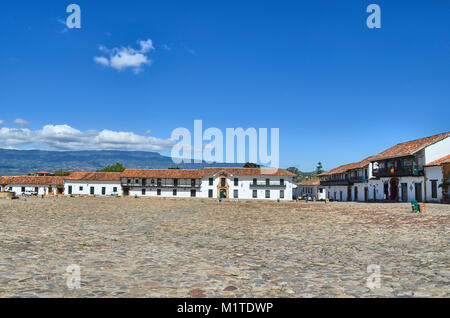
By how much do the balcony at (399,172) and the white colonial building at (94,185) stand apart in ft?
163

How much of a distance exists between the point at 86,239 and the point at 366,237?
836 centimetres

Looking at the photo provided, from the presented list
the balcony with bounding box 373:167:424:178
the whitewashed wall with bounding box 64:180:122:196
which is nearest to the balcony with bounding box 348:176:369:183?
the balcony with bounding box 373:167:424:178

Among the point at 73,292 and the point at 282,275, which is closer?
the point at 73,292

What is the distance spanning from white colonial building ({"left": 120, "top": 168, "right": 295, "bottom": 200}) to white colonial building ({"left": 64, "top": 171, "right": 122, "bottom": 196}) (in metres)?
3.57

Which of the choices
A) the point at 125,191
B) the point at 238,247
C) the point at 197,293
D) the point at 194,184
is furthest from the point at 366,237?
the point at 125,191

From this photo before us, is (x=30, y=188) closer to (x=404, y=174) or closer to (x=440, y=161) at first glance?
(x=404, y=174)

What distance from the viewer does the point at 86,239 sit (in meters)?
9.93

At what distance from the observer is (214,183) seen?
68188 mm

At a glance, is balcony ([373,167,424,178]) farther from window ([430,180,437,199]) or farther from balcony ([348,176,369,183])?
balcony ([348,176,369,183])

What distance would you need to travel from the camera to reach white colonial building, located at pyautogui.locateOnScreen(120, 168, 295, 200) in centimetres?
6688
